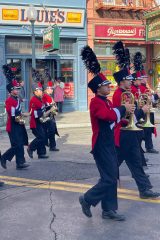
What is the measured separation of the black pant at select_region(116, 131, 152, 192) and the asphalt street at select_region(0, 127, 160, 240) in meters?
0.28

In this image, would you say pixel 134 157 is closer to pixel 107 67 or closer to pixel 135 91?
pixel 135 91

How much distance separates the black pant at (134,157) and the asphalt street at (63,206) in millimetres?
276

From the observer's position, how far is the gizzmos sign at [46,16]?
20212mm

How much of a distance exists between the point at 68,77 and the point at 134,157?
16.1m

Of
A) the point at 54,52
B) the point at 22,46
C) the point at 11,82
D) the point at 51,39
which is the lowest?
the point at 11,82

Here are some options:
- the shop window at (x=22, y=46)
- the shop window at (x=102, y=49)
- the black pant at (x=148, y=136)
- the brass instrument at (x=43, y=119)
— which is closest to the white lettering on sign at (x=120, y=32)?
the shop window at (x=102, y=49)

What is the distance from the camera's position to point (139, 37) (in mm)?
22938

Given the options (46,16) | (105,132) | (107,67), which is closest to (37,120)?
(105,132)

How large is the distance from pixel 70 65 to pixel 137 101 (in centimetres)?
1455

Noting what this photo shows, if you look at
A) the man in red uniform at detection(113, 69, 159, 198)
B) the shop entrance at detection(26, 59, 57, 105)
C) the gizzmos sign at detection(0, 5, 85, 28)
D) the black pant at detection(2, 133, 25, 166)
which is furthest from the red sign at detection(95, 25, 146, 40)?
the man in red uniform at detection(113, 69, 159, 198)

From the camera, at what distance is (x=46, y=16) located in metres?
21.0

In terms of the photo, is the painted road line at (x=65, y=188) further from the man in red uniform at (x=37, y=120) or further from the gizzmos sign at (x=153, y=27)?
the gizzmos sign at (x=153, y=27)

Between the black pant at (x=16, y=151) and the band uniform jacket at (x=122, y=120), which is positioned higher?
the band uniform jacket at (x=122, y=120)

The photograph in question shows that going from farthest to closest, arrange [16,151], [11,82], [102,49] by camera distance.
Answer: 1. [102,49]
2. [11,82]
3. [16,151]
